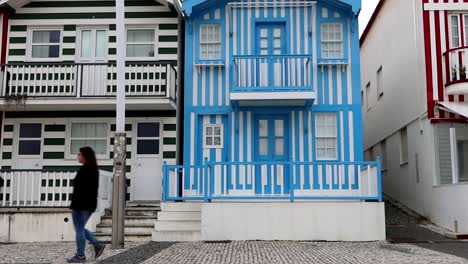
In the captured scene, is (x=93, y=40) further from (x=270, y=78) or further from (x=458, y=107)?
(x=458, y=107)

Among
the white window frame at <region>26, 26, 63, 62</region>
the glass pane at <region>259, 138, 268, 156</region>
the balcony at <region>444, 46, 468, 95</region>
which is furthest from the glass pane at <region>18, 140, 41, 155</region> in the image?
the balcony at <region>444, 46, 468, 95</region>

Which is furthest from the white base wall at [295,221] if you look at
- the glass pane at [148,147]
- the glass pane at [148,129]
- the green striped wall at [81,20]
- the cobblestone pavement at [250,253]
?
the green striped wall at [81,20]

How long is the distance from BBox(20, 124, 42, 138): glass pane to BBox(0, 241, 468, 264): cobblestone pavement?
14.5ft

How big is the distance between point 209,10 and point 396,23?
727cm

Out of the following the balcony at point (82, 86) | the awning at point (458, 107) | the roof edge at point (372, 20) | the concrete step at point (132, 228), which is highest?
the roof edge at point (372, 20)

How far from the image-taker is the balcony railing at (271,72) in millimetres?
14828

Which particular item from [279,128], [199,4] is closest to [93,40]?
[199,4]

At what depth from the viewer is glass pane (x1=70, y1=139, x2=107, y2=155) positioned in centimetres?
1588

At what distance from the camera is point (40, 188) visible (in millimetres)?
13594

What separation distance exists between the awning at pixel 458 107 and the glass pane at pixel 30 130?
12064 millimetres

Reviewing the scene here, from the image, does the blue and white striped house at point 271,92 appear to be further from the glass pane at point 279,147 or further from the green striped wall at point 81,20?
the green striped wall at point 81,20

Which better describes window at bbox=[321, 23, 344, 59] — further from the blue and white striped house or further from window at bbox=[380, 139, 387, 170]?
window at bbox=[380, 139, 387, 170]

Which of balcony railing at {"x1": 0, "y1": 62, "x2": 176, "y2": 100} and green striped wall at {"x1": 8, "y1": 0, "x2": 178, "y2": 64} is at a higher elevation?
green striped wall at {"x1": 8, "y1": 0, "x2": 178, "y2": 64}

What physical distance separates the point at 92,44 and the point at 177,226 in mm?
6703
